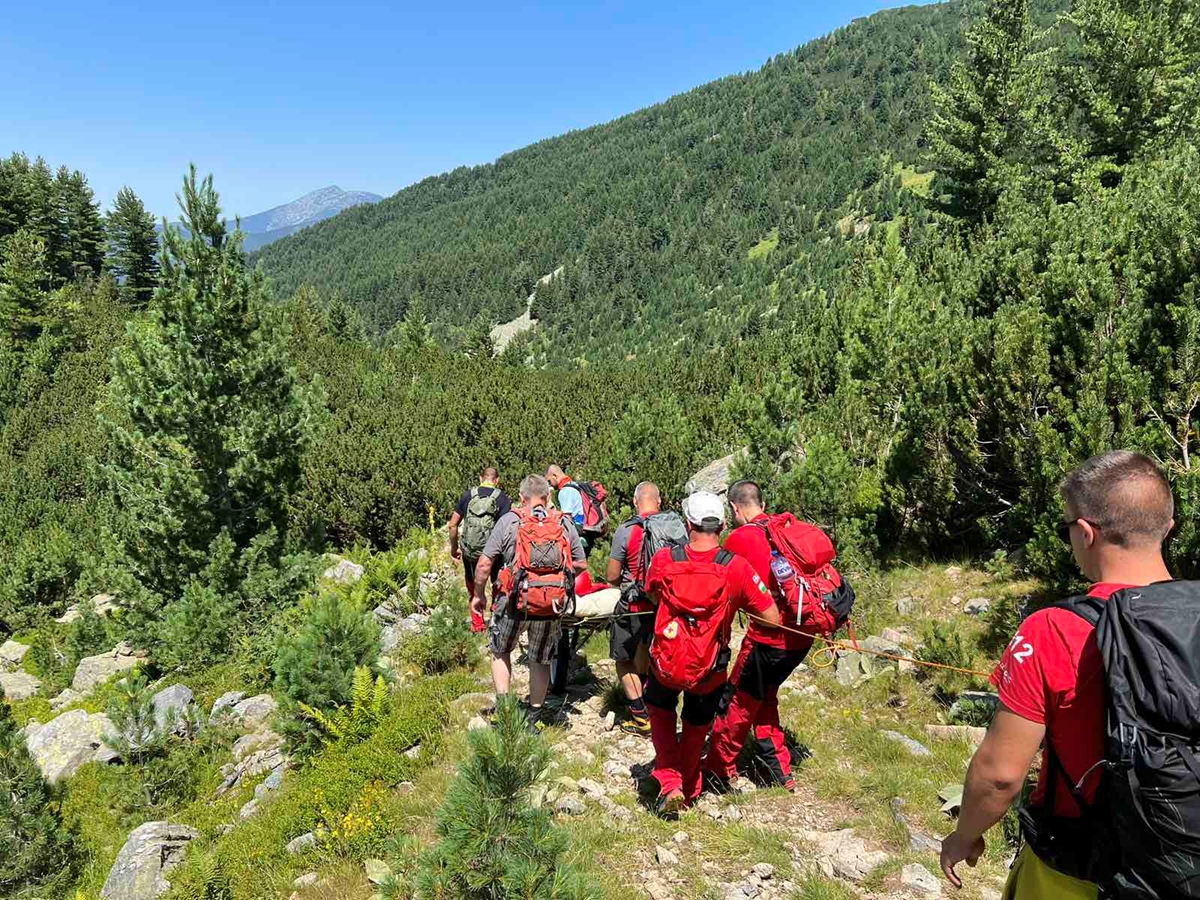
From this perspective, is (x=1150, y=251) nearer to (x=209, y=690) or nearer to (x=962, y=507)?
(x=962, y=507)

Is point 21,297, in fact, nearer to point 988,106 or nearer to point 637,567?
point 637,567

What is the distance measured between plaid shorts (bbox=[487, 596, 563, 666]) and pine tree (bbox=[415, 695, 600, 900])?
223cm

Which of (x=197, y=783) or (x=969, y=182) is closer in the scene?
(x=197, y=783)

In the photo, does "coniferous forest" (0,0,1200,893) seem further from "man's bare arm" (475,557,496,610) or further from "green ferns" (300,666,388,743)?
"man's bare arm" (475,557,496,610)

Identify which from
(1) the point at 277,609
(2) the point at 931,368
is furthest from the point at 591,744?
(1) the point at 277,609

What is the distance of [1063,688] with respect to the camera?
5.57ft

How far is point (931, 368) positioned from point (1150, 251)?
7.22ft

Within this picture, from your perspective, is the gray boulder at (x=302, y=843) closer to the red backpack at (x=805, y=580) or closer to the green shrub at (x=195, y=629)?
the red backpack at (x=805, y=580)

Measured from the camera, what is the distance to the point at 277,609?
35.7ft

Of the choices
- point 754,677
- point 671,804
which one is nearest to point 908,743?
point 754,677

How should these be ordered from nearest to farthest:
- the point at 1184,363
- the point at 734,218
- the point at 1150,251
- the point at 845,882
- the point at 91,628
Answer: the point at 845,882, the point at 1184,363, the point at 1150,251, the point at 91,628, the point at 734,218

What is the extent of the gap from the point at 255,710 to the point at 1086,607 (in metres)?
8.97

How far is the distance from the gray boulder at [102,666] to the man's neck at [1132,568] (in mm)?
13761

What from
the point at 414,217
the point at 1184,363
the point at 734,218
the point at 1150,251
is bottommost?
the point at 1184,363
